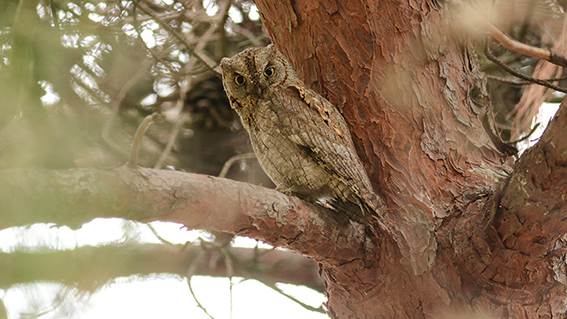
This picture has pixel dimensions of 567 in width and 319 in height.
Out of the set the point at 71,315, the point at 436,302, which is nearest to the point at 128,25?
the point at 71,315

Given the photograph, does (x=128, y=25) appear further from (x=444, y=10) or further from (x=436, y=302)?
(x=436, y=302)

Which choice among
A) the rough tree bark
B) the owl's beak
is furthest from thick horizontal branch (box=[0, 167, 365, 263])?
the owl's beak

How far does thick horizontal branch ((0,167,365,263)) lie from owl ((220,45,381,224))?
0.40 ft

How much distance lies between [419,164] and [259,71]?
0.74 meters

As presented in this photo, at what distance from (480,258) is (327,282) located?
536 mm

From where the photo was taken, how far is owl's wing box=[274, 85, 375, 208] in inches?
54.6

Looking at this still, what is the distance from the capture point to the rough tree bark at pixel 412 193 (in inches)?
42.5

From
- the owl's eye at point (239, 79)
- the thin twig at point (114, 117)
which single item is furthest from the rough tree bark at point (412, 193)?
the thin twig at point (114, 117)

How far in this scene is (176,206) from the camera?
0.97m

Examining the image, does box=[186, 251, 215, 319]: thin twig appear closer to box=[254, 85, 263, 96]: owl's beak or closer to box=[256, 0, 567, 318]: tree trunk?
box=[256, 0, 567, 318]: tree trunk

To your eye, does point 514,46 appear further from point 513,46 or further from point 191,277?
point 191,277

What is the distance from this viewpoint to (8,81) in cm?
Answer: 71

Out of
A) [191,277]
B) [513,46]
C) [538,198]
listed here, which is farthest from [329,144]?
[191,277]

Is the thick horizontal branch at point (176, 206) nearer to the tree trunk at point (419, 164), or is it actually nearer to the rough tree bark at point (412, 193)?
the rough tree bark at point (412, 193)
